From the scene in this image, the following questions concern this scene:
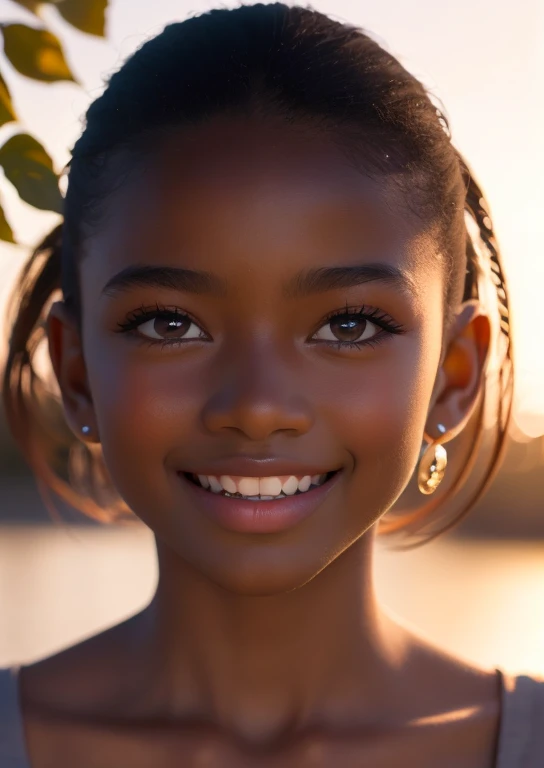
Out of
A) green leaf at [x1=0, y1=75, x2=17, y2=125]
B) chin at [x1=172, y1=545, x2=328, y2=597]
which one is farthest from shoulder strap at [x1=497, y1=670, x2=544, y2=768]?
green leaf at [x1=0, y1=75, x2=17, y2=125]

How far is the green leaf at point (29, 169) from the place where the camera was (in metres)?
1.56

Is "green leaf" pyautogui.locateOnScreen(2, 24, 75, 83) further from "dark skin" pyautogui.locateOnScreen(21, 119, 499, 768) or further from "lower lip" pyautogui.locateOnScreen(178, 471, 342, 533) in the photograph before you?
"lower lip" pyautogui.locateOnScreen(178, 471, 342, 533)

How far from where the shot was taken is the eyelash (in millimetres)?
1562

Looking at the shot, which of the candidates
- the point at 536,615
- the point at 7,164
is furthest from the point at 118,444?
the point at 536,615

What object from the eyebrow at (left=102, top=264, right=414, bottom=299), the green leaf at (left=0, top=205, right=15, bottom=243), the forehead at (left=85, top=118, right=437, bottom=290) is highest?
the forehead at (left=85, top=118, right=437, bottom=290)

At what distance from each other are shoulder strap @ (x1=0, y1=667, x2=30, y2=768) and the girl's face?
0.43 m

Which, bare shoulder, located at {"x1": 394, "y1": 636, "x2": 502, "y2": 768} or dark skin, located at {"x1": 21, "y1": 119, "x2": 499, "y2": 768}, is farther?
bare shoulder, located at {"x1": 394, "y1": 636, "x2": 502, "y2": 768}

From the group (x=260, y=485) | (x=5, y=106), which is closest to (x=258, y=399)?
(x=260, y=485)

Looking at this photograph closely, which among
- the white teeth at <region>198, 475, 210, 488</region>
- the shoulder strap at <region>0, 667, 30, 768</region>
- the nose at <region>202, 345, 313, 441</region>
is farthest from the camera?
the shoulder strap at <region>0, 667, 30, 768</region>

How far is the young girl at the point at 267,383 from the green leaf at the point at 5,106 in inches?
7.2

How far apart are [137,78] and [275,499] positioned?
27.8 inches

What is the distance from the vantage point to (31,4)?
156cm

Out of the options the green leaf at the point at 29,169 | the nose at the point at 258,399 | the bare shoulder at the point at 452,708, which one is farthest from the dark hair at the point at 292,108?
the bare shoulder at the point at 452,708

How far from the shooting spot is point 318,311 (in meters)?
1.53
